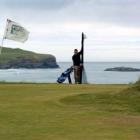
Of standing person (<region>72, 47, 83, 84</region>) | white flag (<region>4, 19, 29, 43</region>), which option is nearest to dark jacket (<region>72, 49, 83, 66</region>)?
standing person (<region>72, 47, 83, 84</region>)

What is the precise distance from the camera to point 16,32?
3312cm

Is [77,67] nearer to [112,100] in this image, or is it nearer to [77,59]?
[77,59]

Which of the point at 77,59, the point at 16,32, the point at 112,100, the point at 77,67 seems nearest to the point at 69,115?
the point at 112,100

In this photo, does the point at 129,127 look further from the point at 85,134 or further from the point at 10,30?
the point at 10,30

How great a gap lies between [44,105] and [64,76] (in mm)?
12687

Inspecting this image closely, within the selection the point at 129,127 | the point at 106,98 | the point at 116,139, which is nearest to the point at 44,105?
the point at 106,98

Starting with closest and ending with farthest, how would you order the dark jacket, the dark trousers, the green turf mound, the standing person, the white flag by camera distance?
the green turf mound < the dark jacket < the standing person < the dark trousers < the white flag

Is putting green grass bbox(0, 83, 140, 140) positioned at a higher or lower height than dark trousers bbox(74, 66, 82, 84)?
lower

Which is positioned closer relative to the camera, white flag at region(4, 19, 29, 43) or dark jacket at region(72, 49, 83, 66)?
dark jacket at region(72, 49, 83, 66)

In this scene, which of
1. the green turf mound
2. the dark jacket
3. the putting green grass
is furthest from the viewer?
the dark jacket

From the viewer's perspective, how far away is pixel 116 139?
1440 cm

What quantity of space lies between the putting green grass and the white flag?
9.40 metres

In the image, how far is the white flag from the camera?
108 feet

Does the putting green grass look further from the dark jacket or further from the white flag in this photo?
the white flag
